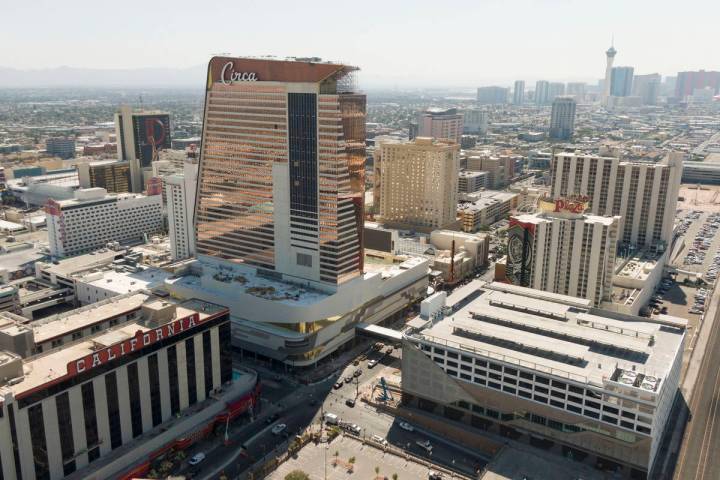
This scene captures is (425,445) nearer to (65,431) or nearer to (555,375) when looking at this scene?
(555,375)

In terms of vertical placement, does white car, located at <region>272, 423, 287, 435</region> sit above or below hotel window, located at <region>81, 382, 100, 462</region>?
below

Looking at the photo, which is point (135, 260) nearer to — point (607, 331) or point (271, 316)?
point (271, 316)

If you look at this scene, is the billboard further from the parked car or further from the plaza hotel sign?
the parked car

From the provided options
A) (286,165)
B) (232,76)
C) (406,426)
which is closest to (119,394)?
(406,426)

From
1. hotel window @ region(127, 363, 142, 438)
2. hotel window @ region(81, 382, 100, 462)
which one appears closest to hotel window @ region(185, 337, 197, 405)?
hotel window @ region(127, 363, 142, 438)

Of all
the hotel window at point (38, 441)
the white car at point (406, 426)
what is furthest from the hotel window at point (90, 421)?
the white car at point (406, 426)

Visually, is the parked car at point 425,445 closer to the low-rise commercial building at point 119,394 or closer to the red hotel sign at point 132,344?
the low-rise commercial building at point 119,394
